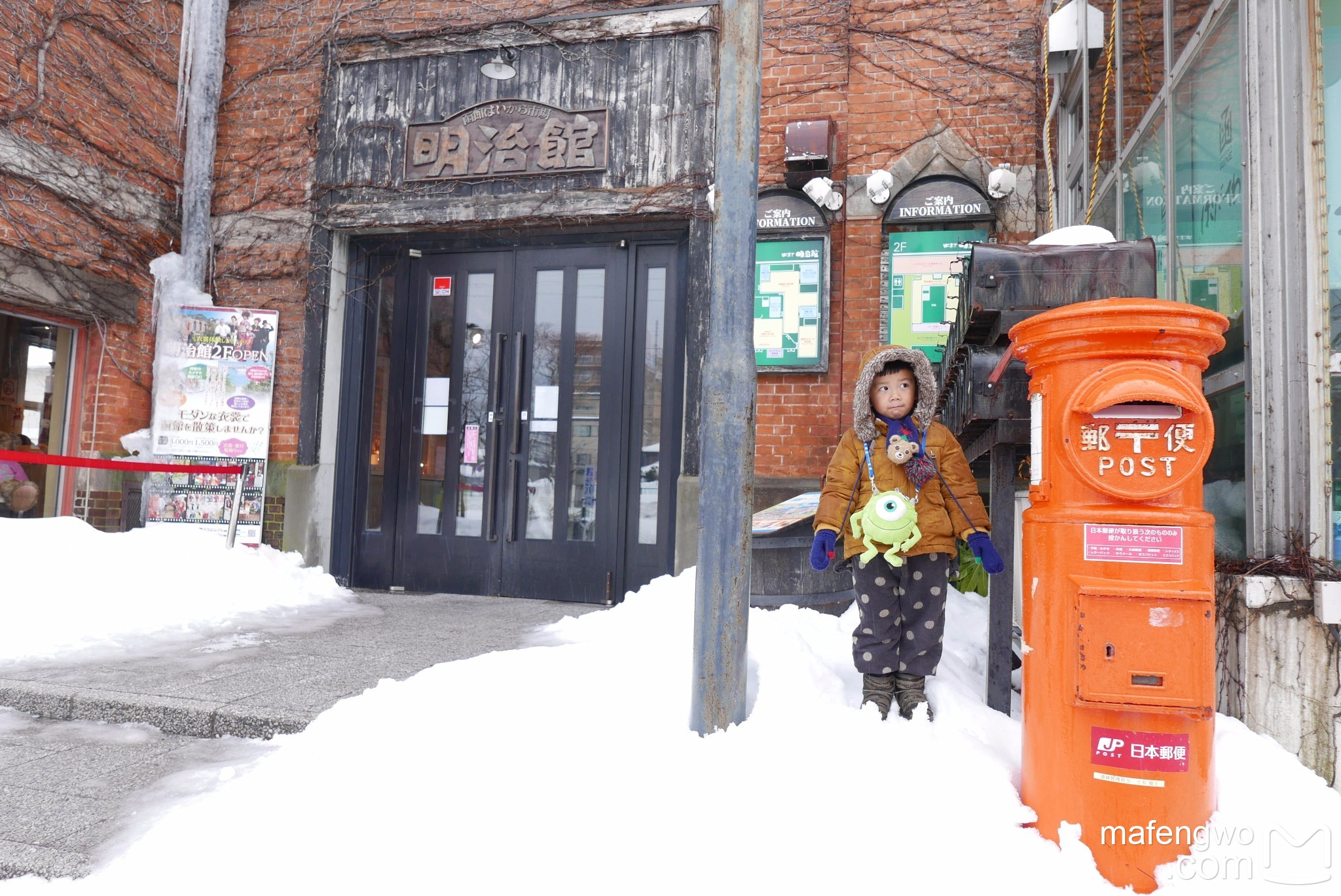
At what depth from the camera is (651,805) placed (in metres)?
2.35

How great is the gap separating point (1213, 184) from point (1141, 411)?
1.79 metres

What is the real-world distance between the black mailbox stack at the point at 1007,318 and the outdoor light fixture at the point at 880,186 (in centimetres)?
287

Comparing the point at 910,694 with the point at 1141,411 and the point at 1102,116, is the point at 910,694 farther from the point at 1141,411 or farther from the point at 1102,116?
the point at 1102,116

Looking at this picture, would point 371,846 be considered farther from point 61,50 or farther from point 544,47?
point 61,50

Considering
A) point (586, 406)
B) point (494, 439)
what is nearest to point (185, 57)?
point (494, 439)

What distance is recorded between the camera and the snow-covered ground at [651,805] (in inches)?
83.5

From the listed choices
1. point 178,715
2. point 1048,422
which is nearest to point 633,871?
point 1048,422

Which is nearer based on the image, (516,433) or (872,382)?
(872,382)

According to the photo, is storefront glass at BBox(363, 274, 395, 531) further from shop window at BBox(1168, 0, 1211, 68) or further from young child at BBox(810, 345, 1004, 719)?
shop window at BBox(1168, 0, 1211, 68)

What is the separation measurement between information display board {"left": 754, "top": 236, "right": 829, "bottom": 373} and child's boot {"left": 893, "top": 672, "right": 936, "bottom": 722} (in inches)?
130

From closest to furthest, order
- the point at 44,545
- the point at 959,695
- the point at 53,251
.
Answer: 1. the point at 959,695
2. the point at 44,545
3. the point at 53,251

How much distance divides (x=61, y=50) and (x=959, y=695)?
8.07m

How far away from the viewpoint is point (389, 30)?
7098mm

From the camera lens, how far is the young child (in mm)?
2936
